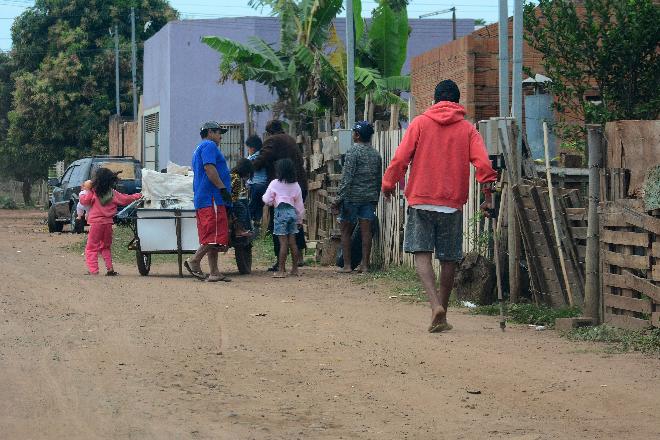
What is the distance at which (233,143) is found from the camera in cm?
3291

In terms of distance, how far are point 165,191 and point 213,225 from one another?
145cm

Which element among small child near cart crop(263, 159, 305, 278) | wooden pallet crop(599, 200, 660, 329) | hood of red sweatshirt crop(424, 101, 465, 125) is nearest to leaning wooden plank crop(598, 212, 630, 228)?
wooden pallet crop(599, 200, 660, 329)

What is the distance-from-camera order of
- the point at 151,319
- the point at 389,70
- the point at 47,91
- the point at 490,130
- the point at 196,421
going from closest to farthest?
the point at 196,421 < the point at 151,319 < the point at 490,130 < the point at 389,70 < the point at 47,91

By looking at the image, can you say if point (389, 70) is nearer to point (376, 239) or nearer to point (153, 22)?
point (376, 239)

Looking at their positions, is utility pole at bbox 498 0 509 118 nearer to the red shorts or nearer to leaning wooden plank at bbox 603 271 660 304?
leaning wooden plank at bbox 603 271 660 304

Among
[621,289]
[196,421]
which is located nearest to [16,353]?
[196,421]

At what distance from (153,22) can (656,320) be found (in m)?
45.2

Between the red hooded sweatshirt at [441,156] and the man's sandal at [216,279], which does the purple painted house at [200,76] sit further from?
the red hooded sweatshirt at [441,156]

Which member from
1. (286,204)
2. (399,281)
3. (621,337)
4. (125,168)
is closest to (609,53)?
(399,281)

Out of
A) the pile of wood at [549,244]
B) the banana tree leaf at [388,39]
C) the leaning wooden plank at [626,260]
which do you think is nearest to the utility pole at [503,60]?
the pile of wood at [549,244]

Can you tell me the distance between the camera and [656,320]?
30.4ft

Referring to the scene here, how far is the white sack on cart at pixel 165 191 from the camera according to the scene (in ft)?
51.3

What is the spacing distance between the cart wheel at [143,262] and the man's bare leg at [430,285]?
232 inches

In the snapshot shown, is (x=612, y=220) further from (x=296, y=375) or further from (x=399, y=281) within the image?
(x=399, y=281)
